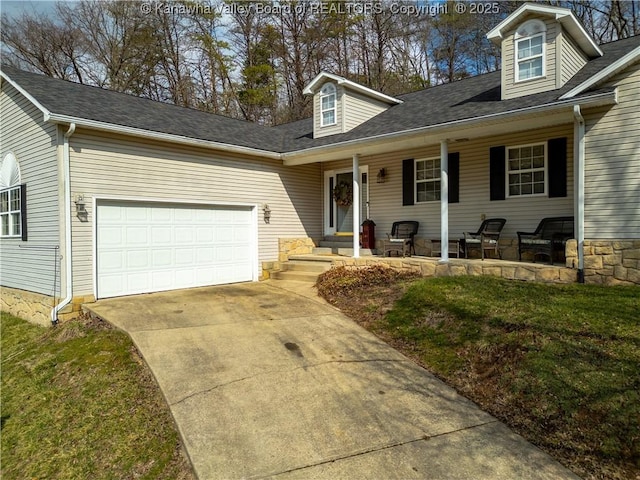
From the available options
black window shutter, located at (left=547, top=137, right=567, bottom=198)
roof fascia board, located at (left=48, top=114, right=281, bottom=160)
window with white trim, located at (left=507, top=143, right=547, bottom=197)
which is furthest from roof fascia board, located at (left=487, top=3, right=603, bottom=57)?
roof fascia board, located at (left=48, top=114, right=281, bottom=160)

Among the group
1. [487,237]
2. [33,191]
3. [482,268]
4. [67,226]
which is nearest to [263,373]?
[67,226]

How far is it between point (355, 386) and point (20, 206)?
7955mm

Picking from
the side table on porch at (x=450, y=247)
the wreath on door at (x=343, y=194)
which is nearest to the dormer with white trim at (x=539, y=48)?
the side table on porch at (x=450, y=247)

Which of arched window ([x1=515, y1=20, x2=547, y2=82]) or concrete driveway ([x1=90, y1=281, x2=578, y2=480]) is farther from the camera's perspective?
arched window ([x1=515, y1=20, x2=547, y2=82])

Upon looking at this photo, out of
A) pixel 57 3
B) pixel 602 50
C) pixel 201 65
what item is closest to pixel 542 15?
pixel 602 50

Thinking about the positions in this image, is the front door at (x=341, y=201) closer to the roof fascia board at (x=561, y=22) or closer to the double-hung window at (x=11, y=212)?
the roof fascia board at (x=561, y=22)

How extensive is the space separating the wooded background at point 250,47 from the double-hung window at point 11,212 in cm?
1212

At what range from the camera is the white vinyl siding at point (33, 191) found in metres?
7.45

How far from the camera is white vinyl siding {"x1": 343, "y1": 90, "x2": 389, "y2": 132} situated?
10.9 m

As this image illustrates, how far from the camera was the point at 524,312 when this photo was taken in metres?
5.46

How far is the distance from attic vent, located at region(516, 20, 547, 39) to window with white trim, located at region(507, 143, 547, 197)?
219cm

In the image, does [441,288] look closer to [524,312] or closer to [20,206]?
[524,312]

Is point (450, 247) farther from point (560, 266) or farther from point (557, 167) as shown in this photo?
point (557, 167)

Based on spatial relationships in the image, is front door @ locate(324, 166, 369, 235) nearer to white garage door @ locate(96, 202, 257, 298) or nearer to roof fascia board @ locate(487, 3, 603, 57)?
white garage door @ locate(96, 202, 257, 298)
